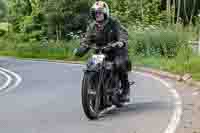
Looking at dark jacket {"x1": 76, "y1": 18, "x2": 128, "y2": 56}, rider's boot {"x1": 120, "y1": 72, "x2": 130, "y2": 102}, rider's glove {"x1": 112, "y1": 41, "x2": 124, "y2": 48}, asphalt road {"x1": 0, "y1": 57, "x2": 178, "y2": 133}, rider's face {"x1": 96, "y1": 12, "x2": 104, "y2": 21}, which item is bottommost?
asphalt road {"x1": 0, "y1": 57, "x2": 178, "y2": 133}

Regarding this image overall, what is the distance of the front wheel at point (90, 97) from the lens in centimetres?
904

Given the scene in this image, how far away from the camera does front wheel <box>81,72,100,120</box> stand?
9.04 m

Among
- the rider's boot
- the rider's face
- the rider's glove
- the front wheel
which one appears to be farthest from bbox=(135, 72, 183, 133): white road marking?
the rider's face

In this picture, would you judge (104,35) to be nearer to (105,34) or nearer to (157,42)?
(105,34)

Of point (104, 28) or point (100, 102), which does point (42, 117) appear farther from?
point (104, 28)

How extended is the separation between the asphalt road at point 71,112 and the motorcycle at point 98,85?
0.21 meters

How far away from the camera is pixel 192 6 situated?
41.8m

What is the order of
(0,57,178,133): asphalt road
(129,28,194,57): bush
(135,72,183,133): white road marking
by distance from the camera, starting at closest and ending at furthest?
1. (135,72,183,133): white road marking
2. (0,57,178,133): asphalt road
3. (129,28,194,57): bush

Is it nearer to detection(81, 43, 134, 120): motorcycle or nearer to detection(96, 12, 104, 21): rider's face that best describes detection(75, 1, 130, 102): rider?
detection(96, 12, 104, 21): rider's face

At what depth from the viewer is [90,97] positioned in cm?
920

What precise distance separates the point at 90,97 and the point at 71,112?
120 centimetres

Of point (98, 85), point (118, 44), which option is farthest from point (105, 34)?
point (98, 85)

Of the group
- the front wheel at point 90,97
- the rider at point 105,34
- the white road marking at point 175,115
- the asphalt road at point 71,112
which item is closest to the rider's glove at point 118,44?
the rider at point 105,34

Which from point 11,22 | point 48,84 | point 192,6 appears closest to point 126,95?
point 48,84
